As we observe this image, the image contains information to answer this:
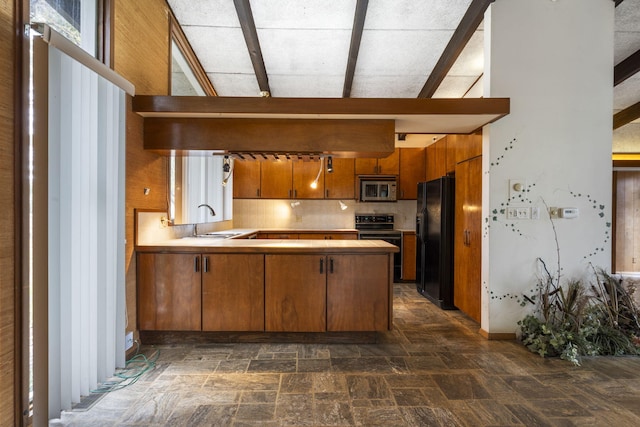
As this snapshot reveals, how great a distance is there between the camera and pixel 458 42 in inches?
131

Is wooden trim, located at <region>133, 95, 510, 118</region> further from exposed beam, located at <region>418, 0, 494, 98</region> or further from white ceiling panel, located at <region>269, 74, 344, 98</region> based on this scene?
white ceiling panel, located at <region>269, 74, 344, 98</region>

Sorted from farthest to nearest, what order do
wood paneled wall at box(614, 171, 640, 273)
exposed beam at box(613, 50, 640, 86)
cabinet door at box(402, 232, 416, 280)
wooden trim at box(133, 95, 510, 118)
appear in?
wood paneled wall at box(614, 171, 640, 273), cabinet door at box(402, 232, 416, 280), exposed beam at box(613, 50, 640, 86), wooden trim at box(133, 95, 510, 118)

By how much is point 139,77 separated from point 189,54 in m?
1.19

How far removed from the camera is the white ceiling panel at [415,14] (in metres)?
2.88

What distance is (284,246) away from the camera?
2.83 metres

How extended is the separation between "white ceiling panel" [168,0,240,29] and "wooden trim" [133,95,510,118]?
1.07 meters

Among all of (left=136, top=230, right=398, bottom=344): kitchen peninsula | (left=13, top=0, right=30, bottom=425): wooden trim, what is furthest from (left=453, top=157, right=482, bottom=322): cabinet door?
(left=13, top=0, right=30, bottom=425): wooden trim

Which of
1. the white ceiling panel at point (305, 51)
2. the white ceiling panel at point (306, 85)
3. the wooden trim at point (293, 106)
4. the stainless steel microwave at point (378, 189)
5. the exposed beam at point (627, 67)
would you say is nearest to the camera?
the wooden trim at point (293, 106)

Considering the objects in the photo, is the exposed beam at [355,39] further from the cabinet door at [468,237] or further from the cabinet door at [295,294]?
the cabinet door at [295,294]

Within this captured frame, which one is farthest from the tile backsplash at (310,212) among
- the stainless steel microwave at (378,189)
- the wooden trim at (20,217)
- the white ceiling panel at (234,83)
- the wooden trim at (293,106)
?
the wooden trim at (20,217)

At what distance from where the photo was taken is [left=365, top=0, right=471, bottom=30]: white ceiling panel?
2.88 metres

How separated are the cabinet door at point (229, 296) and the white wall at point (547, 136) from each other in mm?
2206

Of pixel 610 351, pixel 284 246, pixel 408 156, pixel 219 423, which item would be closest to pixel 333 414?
pixel 219 423

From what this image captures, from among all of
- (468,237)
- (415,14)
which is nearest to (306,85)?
(415,14)
